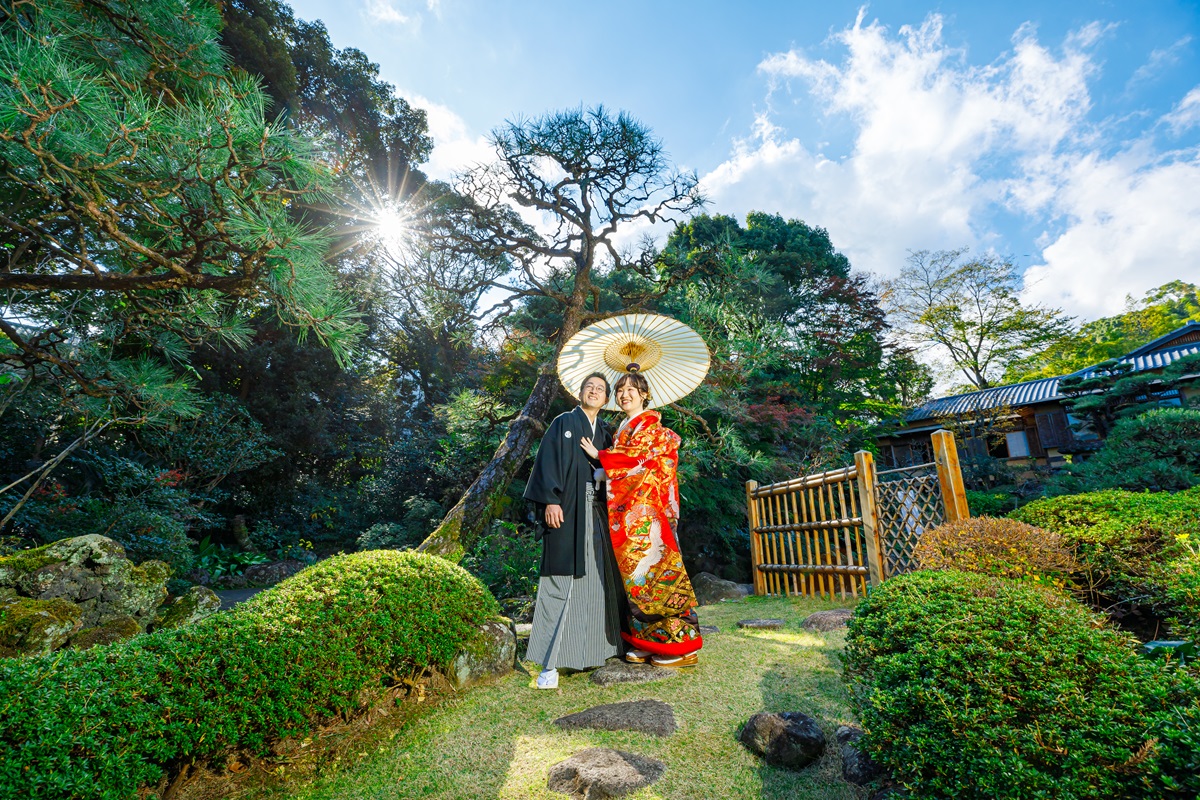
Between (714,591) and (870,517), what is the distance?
8.98 feet

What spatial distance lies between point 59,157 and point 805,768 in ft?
12.6

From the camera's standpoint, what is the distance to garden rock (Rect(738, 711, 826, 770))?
2020 millimetres

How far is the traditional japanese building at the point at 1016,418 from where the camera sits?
1402cm

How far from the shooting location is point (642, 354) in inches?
154

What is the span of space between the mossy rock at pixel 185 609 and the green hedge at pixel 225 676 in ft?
7.28

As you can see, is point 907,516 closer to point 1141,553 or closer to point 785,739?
point 1141,553

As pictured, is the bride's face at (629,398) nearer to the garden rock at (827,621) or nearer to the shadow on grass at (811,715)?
the shadow on grass at (811,715)

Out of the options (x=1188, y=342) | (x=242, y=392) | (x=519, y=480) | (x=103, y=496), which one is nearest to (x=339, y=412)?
(x=242, y=392)

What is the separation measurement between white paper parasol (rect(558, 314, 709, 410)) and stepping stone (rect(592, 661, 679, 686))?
1.66 meters

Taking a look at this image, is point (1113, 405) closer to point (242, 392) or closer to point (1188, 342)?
point (1188, 342)

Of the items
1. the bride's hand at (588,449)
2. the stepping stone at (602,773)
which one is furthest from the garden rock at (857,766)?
the bride's hand at (588,449)

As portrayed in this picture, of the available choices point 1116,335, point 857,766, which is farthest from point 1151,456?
point 1116,335

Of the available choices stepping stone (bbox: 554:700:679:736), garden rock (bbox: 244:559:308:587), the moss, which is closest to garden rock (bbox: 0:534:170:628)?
the moss

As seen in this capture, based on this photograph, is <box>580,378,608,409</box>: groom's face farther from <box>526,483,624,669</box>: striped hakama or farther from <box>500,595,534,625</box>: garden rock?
<box>500,595,534,625</box>: garden rock
